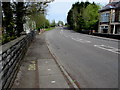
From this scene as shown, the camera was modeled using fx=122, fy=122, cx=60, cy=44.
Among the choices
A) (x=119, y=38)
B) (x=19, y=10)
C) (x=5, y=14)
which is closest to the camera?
(x=5, y=14)

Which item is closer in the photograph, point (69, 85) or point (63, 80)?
point (69, 85)

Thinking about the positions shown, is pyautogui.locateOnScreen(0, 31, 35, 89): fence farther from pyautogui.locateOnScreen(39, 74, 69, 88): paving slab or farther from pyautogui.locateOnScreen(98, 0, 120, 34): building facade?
pyautogui.locateOnScreen(98, 0, 120, 34): building facade

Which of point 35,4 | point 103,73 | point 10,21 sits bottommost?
point 103,73

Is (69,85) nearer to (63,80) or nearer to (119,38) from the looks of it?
(63,80)

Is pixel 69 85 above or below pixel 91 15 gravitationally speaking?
below

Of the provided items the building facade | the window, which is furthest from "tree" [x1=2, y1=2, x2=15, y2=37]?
the window

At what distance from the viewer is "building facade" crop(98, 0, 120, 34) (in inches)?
1173

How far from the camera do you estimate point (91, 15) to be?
41906mm

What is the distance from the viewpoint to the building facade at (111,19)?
97.8ft

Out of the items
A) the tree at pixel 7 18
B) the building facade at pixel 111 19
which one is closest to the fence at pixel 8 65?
the tree at pixel 7 18

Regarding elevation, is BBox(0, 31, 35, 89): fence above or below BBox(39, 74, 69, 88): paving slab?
above

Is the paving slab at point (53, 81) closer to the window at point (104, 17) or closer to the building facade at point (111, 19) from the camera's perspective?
the building facade at point (111, 19)

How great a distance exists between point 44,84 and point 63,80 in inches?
29.9

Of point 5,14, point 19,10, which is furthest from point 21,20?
point 5,14
